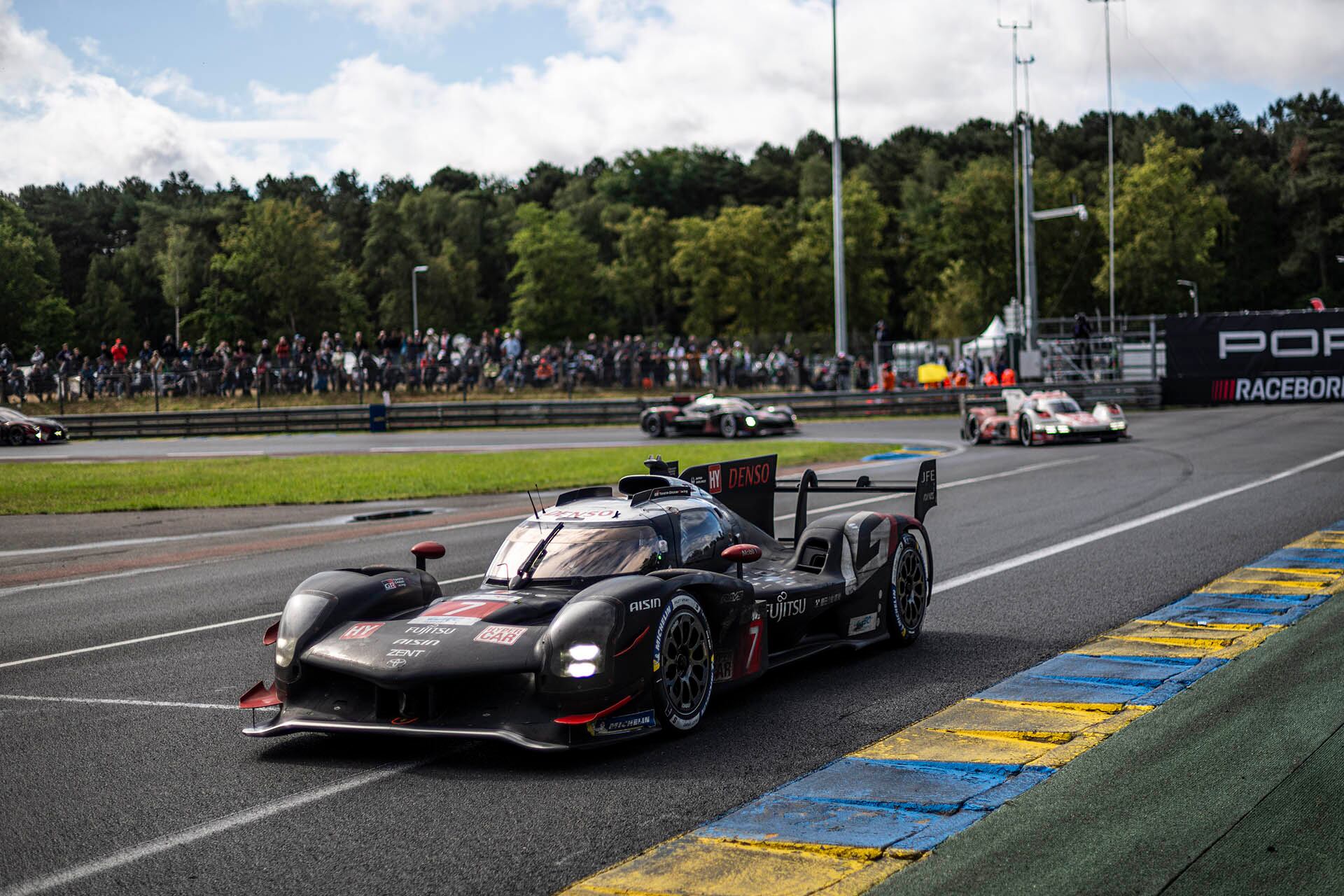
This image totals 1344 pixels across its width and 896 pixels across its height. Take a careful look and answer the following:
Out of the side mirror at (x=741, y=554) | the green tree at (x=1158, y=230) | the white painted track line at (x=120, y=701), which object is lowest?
the white painted track line at (x=120, y=701)

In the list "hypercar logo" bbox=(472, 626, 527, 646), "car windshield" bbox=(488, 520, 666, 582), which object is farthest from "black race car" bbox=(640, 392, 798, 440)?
"hypercar logo" bbox=(472, 626, 527, 646)

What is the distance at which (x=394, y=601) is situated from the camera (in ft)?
24.1

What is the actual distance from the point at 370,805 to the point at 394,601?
1916mm

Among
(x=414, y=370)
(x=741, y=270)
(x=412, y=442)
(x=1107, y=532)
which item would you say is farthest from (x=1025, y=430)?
(x=741, y=270)

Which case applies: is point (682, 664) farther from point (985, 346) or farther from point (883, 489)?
point (985, 346)

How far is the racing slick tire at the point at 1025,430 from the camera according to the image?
28.5 metres

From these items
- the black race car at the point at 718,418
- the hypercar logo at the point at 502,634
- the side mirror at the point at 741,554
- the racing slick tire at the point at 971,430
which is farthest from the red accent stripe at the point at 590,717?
the black race car at the point at 718,418

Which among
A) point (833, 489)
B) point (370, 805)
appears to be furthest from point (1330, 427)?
point (370, 805)

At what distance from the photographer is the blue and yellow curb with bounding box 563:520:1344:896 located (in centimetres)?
466

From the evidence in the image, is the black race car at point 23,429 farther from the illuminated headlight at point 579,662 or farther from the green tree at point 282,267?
the green tree at point 282,267

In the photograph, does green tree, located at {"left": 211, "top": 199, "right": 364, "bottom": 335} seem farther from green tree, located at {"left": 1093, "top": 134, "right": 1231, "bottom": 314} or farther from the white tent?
green tree, located at {"left": 1093, "top": 134, "right": 1231, "bottom": 314}

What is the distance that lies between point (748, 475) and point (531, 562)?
100.0 inches

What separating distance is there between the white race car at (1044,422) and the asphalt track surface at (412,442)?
64.9 inches

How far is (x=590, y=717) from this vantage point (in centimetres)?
607
